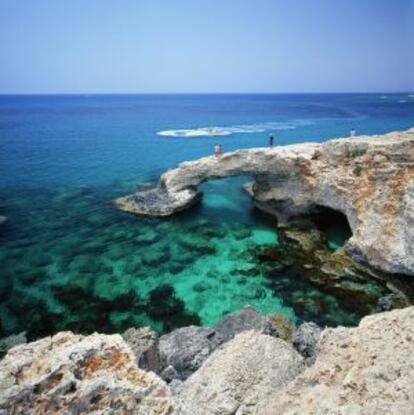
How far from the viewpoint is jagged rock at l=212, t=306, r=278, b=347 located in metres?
11.3

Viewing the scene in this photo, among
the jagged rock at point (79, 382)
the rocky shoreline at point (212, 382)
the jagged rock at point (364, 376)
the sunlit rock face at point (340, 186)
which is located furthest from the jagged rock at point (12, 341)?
the sunlit rock face at point (340, 186)

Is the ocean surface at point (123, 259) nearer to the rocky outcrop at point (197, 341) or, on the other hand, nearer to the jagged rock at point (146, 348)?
the rocky outcrop at point (197, 341)

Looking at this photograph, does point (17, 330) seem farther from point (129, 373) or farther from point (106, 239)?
point (129, 373)

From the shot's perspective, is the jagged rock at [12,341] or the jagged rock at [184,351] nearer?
the jagged rock at [184,351]

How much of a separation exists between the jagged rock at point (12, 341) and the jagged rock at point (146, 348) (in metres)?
4.85

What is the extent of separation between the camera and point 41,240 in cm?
2030

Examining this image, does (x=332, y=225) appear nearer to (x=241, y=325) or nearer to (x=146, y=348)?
(x=241, y=325)

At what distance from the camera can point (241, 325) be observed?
1173 cm

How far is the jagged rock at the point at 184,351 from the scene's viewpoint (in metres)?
9.80

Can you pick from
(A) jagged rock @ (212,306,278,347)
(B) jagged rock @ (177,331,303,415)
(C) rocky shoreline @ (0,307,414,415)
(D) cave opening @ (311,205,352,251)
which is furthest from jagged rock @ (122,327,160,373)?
(D) cave opening @ (311,205,352,251)

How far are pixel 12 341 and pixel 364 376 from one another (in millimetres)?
11850

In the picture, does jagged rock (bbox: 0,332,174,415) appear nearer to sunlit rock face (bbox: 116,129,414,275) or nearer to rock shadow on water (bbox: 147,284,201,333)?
rock shadow on water (bbox: 147,284,201,333)

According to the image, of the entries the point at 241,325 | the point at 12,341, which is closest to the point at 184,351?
the point at 241,325

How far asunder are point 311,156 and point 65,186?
1991cm
